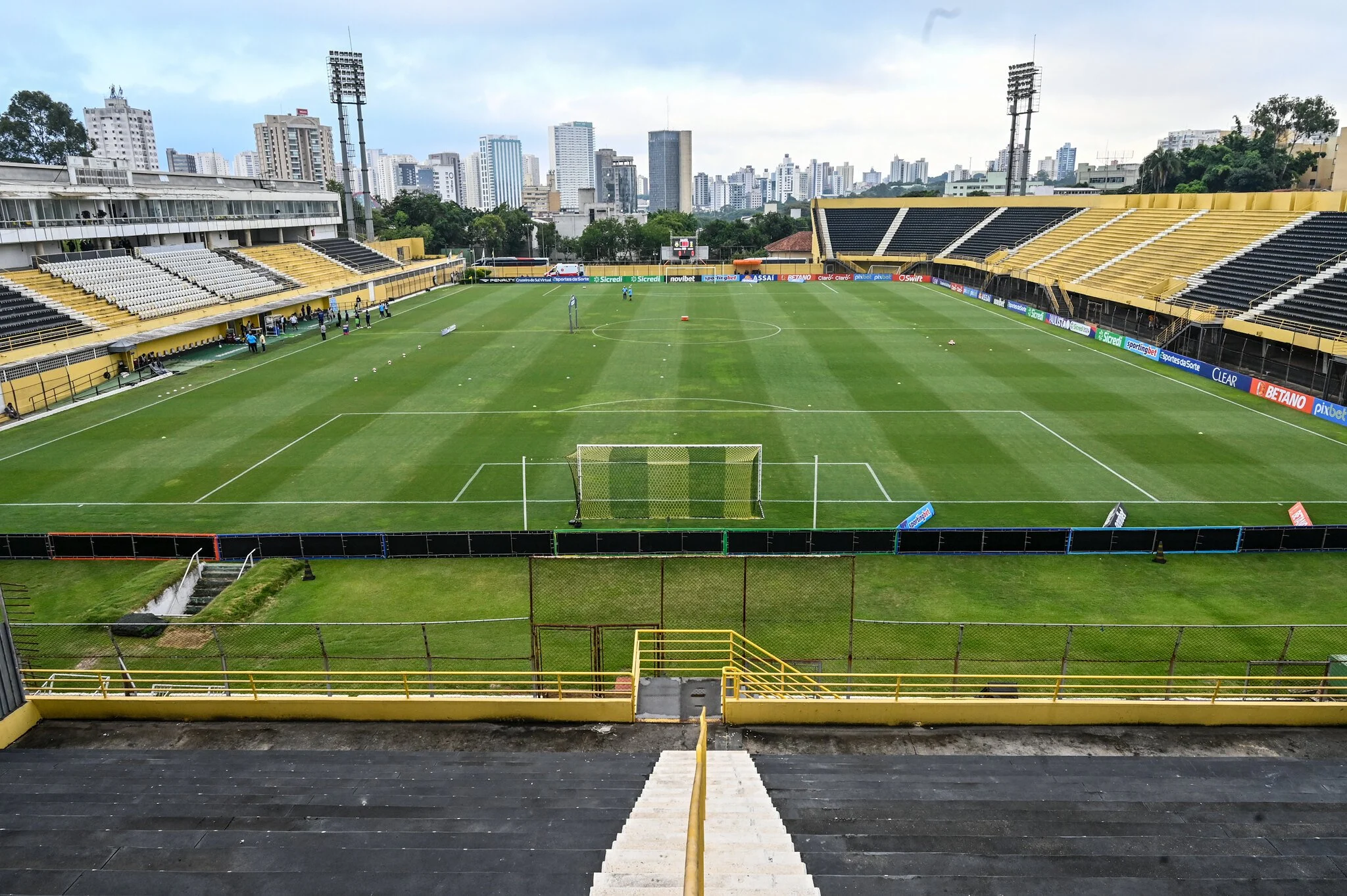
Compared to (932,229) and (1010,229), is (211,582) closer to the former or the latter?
(1010,229)

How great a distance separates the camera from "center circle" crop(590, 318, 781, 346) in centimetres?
5056

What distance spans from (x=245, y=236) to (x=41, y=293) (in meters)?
27.3

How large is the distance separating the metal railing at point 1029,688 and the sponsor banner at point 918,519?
6641mm

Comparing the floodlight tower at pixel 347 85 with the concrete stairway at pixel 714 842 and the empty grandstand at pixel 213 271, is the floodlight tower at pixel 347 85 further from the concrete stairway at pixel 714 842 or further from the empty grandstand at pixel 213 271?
the concrete stairway at pixel 714 842

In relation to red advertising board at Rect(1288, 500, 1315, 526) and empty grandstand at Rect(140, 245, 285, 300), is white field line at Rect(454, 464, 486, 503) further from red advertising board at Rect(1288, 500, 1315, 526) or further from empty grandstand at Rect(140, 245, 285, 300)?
empty grandstand at Rect(140, 245, 285, 300)

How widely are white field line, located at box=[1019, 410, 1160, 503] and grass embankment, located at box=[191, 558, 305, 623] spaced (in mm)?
24066

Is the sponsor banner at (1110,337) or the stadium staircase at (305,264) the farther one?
the stadium staircase at (305,264)

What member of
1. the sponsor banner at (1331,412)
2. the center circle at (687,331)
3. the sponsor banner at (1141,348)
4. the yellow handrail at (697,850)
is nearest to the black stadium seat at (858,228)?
the center circle at (687,331)

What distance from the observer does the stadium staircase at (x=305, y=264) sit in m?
62.9

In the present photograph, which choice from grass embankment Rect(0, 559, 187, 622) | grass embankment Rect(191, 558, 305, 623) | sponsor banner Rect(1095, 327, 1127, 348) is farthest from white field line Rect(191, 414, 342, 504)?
sponsor banner Rect(1095, 327, 1127, 348)

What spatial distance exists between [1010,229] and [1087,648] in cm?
7632

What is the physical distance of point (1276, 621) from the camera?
17.6 metres

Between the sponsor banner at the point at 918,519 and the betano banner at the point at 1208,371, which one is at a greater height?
the betano banner at the point at 1208,371

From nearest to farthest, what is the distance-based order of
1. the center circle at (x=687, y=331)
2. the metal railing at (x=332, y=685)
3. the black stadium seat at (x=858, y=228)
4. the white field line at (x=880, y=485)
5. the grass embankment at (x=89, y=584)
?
the metal railing at (x=332, y=685) < the grass embankment at (x=89, y=584) < the white field line at (x=880, y=485) < the center circle at (x=687, y=331) < the black stadium seat at (x=858, y=228)
